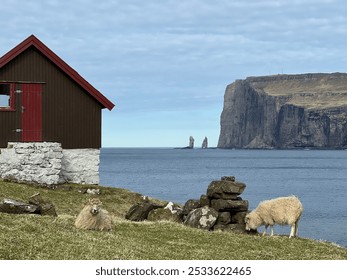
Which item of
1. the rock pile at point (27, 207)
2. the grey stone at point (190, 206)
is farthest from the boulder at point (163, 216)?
the rock pile at point (27, 207)

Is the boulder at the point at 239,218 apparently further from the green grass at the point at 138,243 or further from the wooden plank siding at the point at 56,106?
the wooden plank siding at the point at 56,106

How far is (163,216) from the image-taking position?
1219 inches

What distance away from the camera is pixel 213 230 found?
28.3m

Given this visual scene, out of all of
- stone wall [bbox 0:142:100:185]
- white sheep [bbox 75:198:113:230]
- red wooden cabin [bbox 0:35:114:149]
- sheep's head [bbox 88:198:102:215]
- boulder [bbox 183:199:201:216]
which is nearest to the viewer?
sheep's head [bbox 88:198:102:215]

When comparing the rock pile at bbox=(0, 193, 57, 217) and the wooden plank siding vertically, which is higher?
the wooden plank siding

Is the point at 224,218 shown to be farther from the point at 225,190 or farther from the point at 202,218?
the point at 225,190

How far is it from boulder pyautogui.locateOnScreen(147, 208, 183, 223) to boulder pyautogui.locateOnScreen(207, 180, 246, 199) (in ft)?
6.84

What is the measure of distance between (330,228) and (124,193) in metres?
26.5

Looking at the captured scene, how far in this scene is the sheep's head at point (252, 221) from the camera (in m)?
27.7

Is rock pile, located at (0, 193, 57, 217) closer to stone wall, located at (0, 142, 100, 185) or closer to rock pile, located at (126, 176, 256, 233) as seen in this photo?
rock pile, located at (126, 176, 256, 233)

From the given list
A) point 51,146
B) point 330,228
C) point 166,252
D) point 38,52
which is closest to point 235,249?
point 166,252

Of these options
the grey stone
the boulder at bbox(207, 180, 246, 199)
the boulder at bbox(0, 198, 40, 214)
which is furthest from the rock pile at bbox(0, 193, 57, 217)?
the boulder at bbox(207, 180, 246, 199)

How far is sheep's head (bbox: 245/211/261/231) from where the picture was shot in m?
27.7

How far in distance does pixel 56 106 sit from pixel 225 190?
62.0 ft
